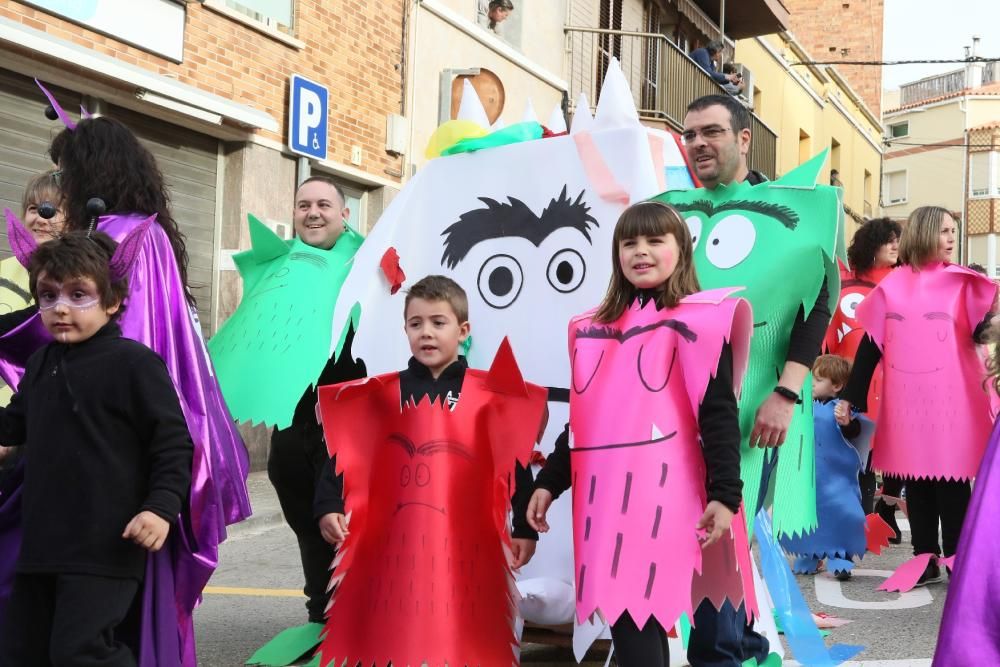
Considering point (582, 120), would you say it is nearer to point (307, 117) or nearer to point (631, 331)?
point (631, 331)

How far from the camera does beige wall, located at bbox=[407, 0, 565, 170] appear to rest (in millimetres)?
12727

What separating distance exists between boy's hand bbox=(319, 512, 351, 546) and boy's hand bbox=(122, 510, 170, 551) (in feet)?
1.68

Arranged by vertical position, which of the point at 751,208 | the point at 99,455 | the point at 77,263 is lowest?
the point at 99,455

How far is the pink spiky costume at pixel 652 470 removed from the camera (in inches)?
117

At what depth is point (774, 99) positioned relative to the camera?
25.2 meters

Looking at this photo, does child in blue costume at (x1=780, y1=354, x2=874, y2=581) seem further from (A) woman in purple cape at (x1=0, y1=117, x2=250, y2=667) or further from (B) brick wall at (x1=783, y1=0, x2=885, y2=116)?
(B) brick wall at (x1=783, y1=0, x2=885, y2=116)

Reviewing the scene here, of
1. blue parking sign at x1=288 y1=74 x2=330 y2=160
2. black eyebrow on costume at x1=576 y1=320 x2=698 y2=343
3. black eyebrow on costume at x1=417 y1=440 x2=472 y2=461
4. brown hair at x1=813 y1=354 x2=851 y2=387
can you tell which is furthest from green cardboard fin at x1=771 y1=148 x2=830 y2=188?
blue parking sign at x1=288 y1=74 x2=330 y2=160

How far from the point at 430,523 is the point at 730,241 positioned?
4.05 ft

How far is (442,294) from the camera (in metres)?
3.50

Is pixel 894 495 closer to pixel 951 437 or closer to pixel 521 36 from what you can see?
pixel 951 437

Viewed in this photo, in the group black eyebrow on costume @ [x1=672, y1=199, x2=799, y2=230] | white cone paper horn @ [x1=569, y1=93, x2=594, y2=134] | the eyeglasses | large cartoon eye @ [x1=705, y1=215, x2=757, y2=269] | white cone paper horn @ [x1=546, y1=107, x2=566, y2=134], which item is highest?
white cone paper horn @ [x1=546, y1=107, x2=566, y2=134]

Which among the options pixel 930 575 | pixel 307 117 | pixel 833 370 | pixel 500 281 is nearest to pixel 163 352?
pixel 500 281

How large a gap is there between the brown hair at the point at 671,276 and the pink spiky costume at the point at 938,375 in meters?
2.97

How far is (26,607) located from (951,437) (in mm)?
4240
